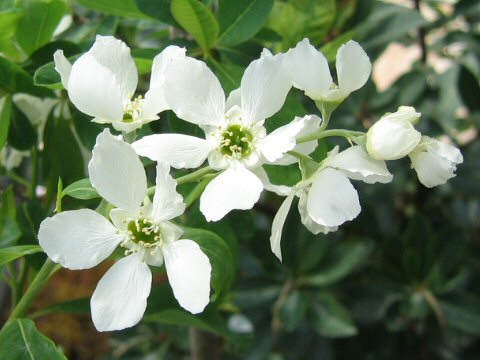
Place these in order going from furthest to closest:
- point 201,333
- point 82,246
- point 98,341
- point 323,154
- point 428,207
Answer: point 98,341 → point 428,207 → point 201,333 → point 323,154 → point 82,246

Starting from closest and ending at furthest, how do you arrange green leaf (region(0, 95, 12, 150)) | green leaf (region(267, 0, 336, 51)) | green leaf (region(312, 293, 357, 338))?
green leaf (region(0, 95, 12, 150)) → green leaf (region(267, 0, 336, 51)) → green leaf (region(312, 293, 357, 338))

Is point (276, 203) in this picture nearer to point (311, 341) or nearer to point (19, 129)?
point (311, 341)

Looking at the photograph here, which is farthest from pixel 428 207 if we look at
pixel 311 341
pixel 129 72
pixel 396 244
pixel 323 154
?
pixel 129 72

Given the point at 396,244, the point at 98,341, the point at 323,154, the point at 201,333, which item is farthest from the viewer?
the point at 98,341

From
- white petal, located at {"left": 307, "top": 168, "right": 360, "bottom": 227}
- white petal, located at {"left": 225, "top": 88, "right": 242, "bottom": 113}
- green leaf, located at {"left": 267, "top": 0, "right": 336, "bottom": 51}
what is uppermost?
white petal, located at {"left": 225, "top": 88, "right": 242, "bottom": 113}

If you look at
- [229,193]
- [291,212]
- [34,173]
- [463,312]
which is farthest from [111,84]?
[463,312]

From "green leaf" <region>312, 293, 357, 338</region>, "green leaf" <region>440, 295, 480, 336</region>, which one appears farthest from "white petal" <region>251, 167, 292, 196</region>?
"green leaf" <region>440, 295, 480, 336</region>

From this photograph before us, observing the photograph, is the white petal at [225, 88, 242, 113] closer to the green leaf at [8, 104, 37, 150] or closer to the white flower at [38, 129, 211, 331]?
the white flower at [38, 129, 211, 331]
